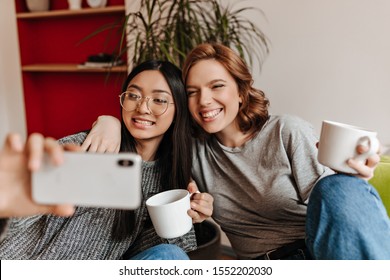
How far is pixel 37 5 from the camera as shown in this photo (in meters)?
2.98

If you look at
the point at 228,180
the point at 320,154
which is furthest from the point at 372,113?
the point at 320,154

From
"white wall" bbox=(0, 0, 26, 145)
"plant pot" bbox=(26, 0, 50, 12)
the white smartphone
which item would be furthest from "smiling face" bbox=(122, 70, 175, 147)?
"white wall" bbox=(0, 0, 26, 145)

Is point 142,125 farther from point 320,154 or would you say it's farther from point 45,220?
point 320,154

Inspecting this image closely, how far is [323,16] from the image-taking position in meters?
1.89

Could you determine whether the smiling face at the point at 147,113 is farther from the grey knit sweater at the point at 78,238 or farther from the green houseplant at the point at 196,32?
the green houseplant at the point at 196,32

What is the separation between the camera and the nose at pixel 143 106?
1263mm

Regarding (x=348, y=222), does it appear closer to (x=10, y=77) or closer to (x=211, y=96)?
(x=211, y=96)

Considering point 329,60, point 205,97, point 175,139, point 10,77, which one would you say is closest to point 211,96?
point 205,97

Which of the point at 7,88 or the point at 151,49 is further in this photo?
the point at 7,88

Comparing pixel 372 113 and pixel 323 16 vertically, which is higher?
pixel 323 16

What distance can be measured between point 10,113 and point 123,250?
2.49 meters

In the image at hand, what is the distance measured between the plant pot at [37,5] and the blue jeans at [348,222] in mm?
2638

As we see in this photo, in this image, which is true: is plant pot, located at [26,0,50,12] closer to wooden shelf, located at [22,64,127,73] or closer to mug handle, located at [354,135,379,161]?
wooden shelf, located at [22,64,127,73]

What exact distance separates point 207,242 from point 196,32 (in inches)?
36.9
